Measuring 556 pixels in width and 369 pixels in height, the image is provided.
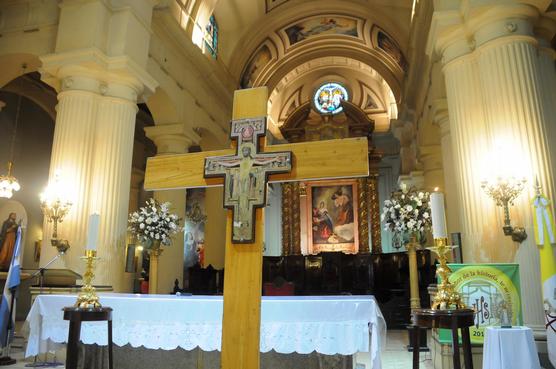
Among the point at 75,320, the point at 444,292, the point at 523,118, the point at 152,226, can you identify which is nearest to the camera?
the point at 444,292

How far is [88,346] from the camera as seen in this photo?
4.72 metres

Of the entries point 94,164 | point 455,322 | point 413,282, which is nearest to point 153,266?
point 94,164

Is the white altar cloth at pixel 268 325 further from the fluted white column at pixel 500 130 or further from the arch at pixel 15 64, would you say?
the arch at pixel 15 64

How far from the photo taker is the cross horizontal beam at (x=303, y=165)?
108 inches

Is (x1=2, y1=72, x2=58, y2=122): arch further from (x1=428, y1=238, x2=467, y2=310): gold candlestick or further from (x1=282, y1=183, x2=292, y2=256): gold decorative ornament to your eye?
(x1=428, y1=238, x2=467, y2=310): gold candlestick

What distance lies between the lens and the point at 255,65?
1482 cm

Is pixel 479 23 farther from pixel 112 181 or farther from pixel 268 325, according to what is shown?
pixel 112 181

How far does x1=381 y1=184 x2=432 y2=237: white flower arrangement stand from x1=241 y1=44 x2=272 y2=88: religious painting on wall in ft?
28.2

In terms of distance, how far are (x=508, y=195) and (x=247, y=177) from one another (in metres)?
3.69

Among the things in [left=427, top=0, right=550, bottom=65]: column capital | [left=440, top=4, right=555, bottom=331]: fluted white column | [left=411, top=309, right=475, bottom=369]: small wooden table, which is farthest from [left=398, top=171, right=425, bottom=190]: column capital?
[left=411, top=309, right=475, bottom=369]: small wooden table

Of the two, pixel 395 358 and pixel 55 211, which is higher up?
pixel 55 211

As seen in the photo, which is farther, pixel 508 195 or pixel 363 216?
pixel 363 216

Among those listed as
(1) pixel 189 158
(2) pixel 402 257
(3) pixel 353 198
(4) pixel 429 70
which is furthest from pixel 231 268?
(3) pixel 353 198

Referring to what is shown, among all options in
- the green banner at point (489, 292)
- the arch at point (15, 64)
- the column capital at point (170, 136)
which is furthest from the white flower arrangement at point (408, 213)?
the arch at point (15, 64)
